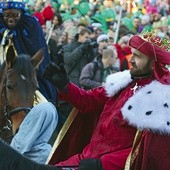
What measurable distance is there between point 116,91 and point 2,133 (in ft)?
4.07

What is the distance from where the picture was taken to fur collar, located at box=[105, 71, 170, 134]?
17.3 ft

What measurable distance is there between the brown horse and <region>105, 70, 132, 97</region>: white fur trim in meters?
0.80

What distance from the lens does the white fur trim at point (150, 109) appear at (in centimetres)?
527

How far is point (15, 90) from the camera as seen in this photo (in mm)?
6672

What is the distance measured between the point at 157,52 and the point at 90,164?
107cm

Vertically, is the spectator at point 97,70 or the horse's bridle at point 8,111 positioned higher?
the horse's bridle at point 8,111

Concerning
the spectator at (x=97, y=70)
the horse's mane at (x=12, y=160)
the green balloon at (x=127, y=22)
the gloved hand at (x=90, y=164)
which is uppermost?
the horse's mane at (x=12, y=160)

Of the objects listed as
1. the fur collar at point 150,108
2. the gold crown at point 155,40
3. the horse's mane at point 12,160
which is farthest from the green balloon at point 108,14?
the horse's mane at point 12,160

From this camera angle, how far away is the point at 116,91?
5.95 m

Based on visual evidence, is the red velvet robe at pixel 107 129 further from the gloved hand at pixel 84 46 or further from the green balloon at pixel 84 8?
the green balloon at pixel 84 8

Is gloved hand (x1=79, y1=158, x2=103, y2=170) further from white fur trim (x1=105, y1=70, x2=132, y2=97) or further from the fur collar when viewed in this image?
white fur trim (x1=105, y1=70, x2=132, y2=97)

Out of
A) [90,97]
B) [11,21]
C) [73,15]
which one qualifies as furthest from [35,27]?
[73,15]

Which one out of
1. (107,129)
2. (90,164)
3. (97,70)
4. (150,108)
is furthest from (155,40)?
(97,70)

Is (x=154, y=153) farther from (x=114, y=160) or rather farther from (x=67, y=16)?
(x=67, y=16)
